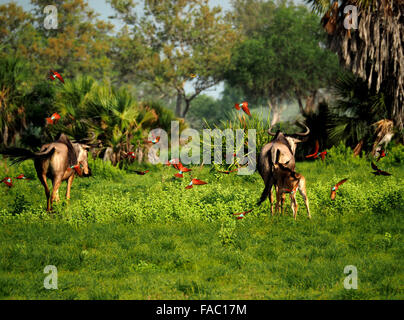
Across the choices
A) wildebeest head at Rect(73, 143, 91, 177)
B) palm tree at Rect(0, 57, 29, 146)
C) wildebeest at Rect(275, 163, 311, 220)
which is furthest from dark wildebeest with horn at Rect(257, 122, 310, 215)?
palm tree at Rect(0, 57, 29, 146)

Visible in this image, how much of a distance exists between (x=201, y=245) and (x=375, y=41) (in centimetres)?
1100

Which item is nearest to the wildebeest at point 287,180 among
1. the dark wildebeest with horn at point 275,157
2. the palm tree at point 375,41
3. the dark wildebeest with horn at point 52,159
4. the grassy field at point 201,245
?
the dark wildebeest with horn at point 275,157

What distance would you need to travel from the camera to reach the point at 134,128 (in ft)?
53.4

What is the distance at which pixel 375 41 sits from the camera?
15.3 m

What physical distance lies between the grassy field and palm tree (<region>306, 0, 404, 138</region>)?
590 cm

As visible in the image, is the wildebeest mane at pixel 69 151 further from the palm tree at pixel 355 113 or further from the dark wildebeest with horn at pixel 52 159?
the palm tree at pixel 355 113

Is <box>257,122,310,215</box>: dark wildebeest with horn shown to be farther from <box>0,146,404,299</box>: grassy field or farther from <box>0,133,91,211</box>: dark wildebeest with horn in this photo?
<box>0,133,91,211</box>: dark wildebeest with horn

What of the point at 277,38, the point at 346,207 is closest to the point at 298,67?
the point at 277,38

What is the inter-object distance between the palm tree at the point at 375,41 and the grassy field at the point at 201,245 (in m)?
5.90

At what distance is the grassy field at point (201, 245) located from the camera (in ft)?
17.9

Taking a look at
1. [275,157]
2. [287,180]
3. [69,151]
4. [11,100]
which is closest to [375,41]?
[275,157]
